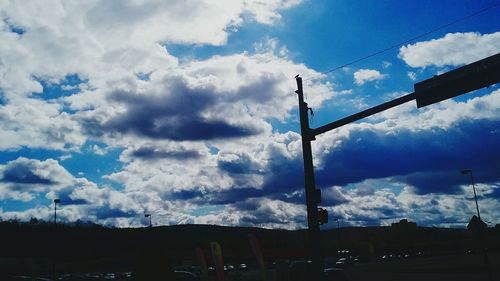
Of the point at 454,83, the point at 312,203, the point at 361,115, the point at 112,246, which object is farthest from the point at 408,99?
the point at 112,246

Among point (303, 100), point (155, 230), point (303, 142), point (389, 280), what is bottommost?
point (389, 280)

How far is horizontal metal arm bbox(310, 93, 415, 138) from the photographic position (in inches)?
612

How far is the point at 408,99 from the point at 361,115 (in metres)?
1.78

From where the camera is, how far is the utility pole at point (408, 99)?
13594 mm

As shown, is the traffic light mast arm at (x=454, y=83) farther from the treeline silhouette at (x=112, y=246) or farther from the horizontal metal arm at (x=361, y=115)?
the treeline silhouette at (x=112, y=246)

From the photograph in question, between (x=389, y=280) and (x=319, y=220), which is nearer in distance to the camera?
(x=319, y=220)

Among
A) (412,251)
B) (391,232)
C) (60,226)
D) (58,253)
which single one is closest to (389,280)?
(412,251)

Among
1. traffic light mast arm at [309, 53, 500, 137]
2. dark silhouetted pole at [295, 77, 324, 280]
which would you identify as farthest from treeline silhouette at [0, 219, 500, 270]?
traffic light mast arm at [309, 53, 500, 137]

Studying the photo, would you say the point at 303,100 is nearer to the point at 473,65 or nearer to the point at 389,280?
the point at 473,65

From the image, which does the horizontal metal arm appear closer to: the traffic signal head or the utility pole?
the utility pole

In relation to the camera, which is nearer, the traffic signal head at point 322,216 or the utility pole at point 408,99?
the utility pole at point 408,99

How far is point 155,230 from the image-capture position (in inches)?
655

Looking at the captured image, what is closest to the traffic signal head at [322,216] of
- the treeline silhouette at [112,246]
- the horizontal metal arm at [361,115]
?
the horizontal metal arm at [361,115]

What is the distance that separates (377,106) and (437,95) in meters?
2.11
